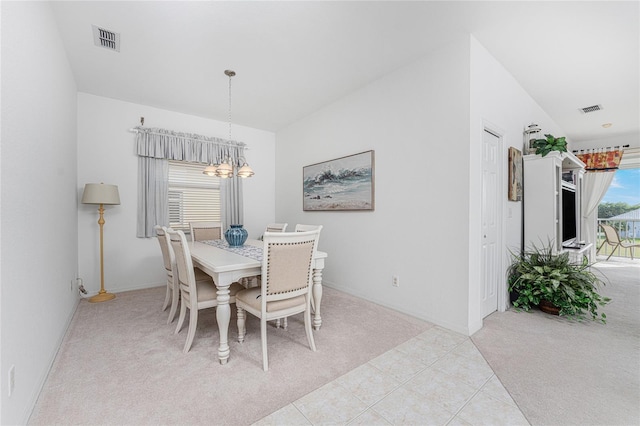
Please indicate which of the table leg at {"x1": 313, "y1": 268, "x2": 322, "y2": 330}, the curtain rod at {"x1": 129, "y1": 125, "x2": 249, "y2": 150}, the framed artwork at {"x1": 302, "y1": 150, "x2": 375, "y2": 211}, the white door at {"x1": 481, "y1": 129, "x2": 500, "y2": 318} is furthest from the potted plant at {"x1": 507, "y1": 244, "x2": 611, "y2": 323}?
the curtain rod at {"x1": 129, "y1": 125, "x2": 249, "y2": 150}

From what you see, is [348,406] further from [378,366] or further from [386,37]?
[386,37]

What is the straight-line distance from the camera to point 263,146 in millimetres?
5211

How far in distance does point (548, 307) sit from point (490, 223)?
3.70 feet

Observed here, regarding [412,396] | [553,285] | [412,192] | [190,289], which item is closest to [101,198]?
[190,289]

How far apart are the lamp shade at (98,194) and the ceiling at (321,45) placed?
4.18 feet

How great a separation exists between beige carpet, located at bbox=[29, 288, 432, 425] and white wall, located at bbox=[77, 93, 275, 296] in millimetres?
922

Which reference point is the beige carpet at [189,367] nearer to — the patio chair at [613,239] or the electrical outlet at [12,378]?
the electrical outlet at [12,378]

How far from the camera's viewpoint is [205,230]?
3836mm

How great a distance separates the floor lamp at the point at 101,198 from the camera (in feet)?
10.7

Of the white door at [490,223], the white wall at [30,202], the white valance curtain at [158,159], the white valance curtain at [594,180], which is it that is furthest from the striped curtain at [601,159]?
the white wall at [30,202]

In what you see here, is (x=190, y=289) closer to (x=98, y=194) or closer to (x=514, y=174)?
(x=98, y=194)

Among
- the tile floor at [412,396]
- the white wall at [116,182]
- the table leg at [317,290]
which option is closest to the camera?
the tile floor at [412,396]

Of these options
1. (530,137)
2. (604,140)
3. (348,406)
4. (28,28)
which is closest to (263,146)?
(28,28)

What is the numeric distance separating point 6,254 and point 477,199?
3.25 metres
